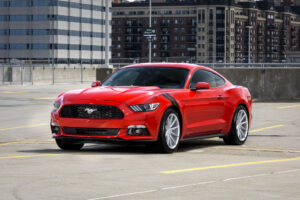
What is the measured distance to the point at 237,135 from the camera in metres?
13.0

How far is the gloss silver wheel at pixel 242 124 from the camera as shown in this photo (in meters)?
13.1

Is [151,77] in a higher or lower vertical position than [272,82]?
higher

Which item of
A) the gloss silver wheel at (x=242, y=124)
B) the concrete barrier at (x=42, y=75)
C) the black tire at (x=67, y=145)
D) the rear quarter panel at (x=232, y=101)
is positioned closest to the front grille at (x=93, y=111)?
the black tire at (x=67, y=145)

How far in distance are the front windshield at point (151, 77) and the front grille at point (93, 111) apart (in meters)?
1.21

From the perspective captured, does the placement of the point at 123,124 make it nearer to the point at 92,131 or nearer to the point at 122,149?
the point at 92,131

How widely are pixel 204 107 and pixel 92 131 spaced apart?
7.28 ft

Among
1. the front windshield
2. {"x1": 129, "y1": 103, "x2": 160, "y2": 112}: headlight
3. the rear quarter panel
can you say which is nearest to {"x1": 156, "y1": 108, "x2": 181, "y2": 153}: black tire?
{"x1": 129, "y1": 103, "x2": 160, "y2": 112}: headlight

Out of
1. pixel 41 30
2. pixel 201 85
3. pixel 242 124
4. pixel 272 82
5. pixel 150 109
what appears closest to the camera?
pixel 150 109

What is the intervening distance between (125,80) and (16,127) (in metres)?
5.67

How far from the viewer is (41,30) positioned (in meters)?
165

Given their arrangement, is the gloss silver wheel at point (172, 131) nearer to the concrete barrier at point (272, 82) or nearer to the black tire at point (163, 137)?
the black tire at point (163, 137)

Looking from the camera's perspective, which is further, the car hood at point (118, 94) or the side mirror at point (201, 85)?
the side mirror at point (201, 85)

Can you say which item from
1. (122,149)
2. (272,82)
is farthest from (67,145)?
(272,82)

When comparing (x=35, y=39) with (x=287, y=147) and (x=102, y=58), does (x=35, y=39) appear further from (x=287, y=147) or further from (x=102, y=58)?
(x=287, y=147)
